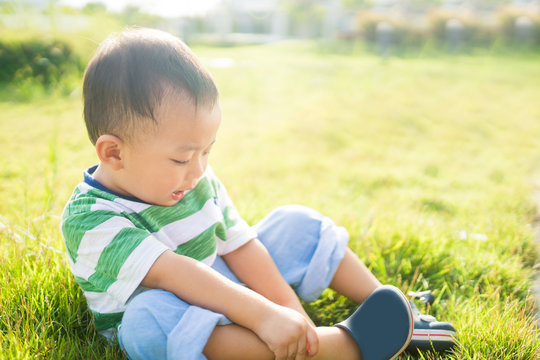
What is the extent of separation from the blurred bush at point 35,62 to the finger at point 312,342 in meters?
5.64

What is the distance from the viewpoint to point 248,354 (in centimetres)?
122

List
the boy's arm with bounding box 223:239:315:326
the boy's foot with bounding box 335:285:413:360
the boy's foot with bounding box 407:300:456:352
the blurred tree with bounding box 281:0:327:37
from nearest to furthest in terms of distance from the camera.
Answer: the boy's foot with bounding box 335:285:413:360
the boy's foot with bounding box 407:300:456:352
the boy's arm with bounding box 223:239:315:326
the blurred tree with bounding box 281:0:327:37

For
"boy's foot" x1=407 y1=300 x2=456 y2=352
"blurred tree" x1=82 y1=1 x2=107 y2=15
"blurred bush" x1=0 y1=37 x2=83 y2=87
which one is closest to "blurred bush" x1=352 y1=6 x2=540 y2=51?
"blurred tree" x1=82 y1=1 x2=107 y2=15

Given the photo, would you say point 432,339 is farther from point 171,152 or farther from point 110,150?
point 110,150

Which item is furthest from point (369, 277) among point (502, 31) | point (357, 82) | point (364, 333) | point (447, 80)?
point (502, 31)

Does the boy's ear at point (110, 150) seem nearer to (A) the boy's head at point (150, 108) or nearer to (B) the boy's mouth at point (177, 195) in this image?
(A) the boy's head at point (150, 108)

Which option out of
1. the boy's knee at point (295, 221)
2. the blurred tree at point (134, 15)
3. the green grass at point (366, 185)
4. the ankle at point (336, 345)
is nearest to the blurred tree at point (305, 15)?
the blurred tree at point (134, 15)

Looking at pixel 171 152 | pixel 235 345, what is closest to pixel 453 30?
pixel 171 152

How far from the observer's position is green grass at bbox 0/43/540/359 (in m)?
1.47

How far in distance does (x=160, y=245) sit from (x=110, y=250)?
0.44 ft

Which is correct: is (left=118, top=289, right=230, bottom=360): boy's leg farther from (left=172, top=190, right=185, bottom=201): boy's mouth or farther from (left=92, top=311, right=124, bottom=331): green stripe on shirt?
(left=172, top=190, right=185, bottom=201): boy's mouth

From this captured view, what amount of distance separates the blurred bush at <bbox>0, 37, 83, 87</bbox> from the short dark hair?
5.21 m

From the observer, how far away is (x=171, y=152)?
1248 millimetres

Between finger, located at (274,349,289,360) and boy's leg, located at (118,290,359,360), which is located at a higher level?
boy's leg, located at (118,290,359,360)
